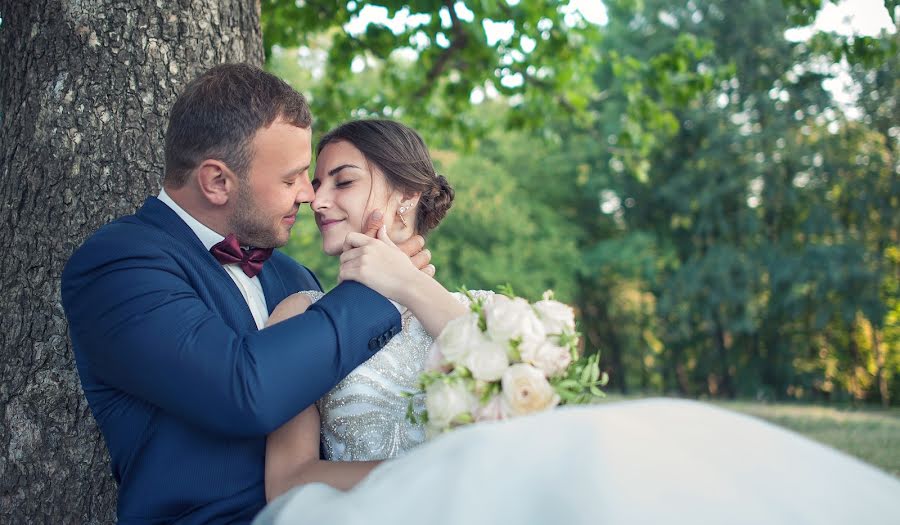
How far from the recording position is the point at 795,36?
25.7 m

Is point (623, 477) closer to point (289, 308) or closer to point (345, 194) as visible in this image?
point (289, 308)

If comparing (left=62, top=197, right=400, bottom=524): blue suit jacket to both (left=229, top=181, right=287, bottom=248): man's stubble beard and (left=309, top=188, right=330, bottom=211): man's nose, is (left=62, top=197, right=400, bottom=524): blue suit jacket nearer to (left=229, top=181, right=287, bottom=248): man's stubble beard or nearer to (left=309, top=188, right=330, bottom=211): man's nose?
(left=229, top=181, right=287, bottom=248): man's stubble beard

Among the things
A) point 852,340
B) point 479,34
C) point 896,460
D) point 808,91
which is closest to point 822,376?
point 852,340

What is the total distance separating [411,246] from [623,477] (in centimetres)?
164

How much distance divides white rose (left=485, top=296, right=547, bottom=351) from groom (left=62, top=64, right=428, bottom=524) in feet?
1.51

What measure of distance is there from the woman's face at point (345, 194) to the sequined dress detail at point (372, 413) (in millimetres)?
575

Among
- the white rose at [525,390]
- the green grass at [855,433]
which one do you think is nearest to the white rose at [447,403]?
the white rose at [525,390]

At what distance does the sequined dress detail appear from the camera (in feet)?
9.96

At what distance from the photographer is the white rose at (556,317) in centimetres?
258

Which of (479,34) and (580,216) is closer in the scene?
(479,34)

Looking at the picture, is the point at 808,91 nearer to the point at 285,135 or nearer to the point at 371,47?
the point at 371,47

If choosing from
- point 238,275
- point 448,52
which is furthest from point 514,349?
point 448,52

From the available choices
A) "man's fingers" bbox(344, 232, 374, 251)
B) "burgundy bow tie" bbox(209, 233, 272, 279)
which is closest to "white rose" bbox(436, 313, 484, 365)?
"man's fingers" bbox(344, 232, 374, 251)

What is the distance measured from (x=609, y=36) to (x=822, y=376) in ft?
43.2
